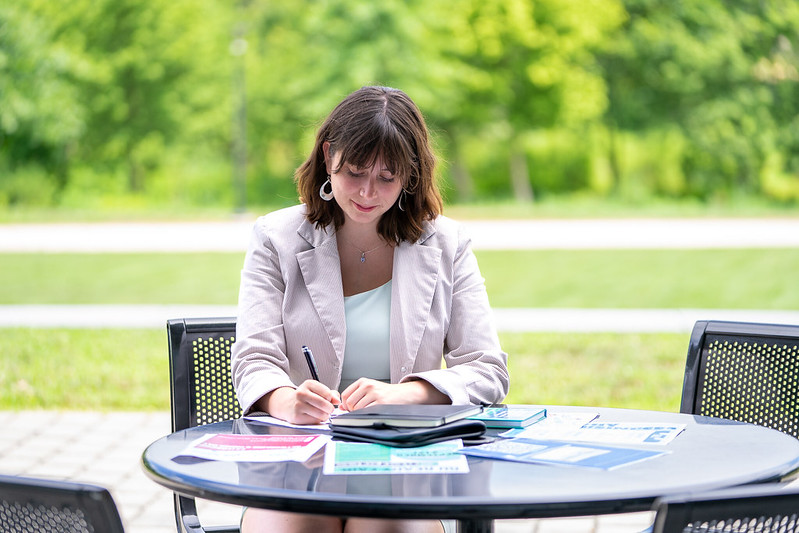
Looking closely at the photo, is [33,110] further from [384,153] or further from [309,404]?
[309,404]

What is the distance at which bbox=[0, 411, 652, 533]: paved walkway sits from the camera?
375cm

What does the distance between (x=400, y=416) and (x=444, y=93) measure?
2767 cm

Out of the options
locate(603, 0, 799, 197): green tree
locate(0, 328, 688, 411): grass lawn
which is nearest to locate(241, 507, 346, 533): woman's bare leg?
locate(0, 328, 688, 411): grass lawn

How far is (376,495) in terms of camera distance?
5.09 feet

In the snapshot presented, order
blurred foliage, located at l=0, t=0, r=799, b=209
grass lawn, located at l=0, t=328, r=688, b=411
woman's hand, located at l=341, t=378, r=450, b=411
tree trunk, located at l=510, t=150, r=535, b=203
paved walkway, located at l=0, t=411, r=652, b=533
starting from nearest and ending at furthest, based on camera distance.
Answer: woman's hand, located at l=341, t=378, r=450, b=411 < paved walkway, located at l=0, t=411, r=652, b=533 < grass lawn, located at l=0, t=328, r=688, b=411 < blurred foliage, located at l=0, t=0, r=799, b=209 < tree trunk, located at l=510, t=150, r=535, b=203

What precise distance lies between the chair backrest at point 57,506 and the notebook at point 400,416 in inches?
24.0

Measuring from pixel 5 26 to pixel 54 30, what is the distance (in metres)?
3.48

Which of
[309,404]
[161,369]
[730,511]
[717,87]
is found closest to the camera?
[730,511]

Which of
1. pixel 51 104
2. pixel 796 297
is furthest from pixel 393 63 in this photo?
pixel 796 297

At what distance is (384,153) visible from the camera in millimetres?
2348

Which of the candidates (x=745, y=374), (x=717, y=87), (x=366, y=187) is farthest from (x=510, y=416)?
(x=717, y=87)

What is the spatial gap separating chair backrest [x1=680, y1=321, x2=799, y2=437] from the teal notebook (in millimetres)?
548

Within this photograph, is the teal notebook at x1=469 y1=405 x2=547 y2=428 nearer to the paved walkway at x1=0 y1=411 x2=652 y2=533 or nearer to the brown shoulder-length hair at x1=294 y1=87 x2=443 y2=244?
the brown shoulder-length hair at x1=294 y1=87 x2=443 y2=244

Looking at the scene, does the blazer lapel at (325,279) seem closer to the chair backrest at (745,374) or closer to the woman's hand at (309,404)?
the woman's hand at (309,404)
